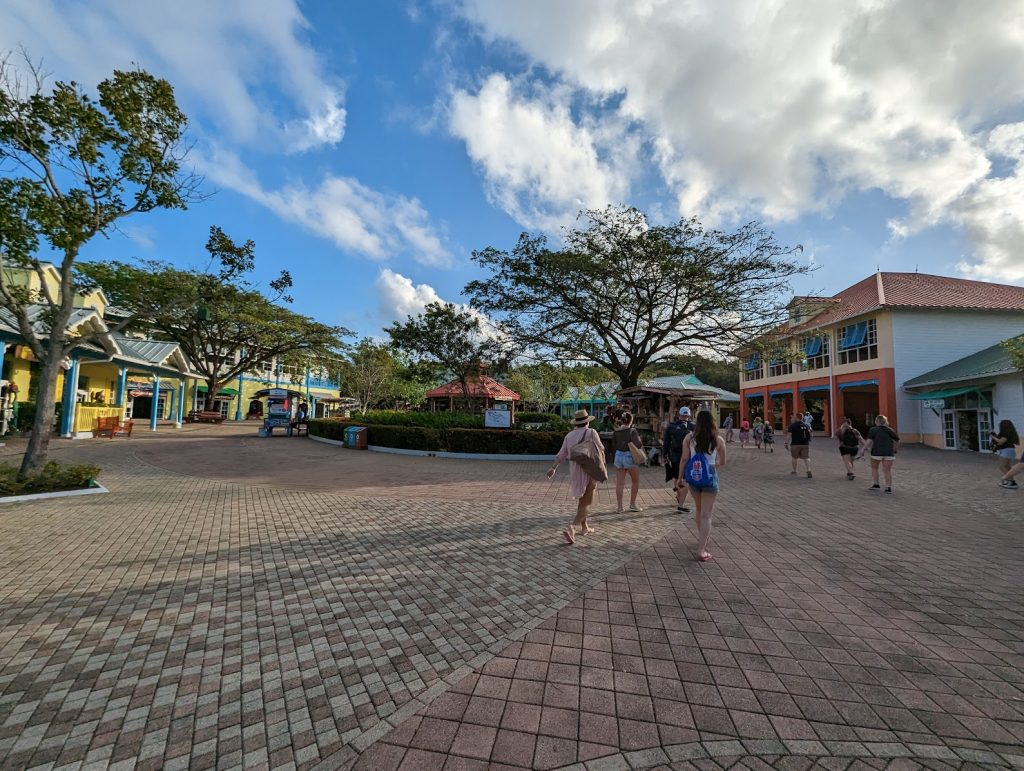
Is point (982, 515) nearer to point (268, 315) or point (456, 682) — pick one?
point (456, 682)

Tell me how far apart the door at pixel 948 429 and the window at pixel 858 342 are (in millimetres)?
3914

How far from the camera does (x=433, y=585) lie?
395cm

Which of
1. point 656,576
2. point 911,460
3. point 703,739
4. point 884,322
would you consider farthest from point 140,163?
point 884,322

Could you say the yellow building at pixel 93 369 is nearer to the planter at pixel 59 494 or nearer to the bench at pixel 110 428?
the bench at pixel 110 428

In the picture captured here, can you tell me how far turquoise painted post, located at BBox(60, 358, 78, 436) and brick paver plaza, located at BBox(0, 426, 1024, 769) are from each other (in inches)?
535

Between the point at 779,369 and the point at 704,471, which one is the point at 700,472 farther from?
the point at 779,369

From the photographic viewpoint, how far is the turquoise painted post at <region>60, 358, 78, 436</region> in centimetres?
1611

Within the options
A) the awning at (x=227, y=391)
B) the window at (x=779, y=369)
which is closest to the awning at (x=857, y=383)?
the window at (x=779, y=369)

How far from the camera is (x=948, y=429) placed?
19453mm

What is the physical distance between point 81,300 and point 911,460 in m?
37.2

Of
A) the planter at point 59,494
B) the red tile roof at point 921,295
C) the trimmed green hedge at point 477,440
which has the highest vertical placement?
the red tile roof at point 921,295

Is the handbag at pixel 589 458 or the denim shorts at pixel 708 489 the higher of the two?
the handbag at pixel 589 458

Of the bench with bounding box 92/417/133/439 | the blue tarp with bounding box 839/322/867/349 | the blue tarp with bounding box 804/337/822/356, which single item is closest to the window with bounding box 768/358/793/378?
the blue tarp with bounding box 804/337/822/356

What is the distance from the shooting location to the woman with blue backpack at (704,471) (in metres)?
4.63
